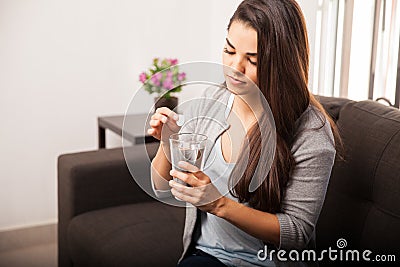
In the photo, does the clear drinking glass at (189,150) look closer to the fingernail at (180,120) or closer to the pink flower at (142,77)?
the fingernail at (180,120)

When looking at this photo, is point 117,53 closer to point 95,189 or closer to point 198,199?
point 95,189

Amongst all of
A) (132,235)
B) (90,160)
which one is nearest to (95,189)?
(90,160)

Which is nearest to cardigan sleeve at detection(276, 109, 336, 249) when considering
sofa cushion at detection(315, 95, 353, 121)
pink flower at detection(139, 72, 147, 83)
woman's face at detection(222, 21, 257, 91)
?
woman's face at detection(222, 21, 257, 91)

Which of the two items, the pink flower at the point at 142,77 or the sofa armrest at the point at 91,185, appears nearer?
the sofa armrest at the point at 91,185

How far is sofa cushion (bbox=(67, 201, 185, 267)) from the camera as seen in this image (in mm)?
1613

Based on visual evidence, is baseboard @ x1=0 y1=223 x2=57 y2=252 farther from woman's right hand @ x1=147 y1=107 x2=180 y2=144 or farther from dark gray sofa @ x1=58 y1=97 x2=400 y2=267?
woman's right hand @ x1=147 y1=107 x2=180 y2=144

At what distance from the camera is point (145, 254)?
161 centimetres

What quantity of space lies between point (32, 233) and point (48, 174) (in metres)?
0.29

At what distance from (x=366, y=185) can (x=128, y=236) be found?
0.72m

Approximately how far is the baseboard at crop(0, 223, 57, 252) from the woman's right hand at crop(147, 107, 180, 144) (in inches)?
70.1

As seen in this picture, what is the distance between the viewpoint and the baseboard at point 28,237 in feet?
8.47

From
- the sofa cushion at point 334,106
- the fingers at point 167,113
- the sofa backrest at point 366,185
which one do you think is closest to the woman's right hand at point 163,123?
the fingers at point 167,113

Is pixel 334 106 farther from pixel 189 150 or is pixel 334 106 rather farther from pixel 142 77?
pixel 142 77

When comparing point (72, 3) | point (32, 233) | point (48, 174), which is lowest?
point (32, 233)
